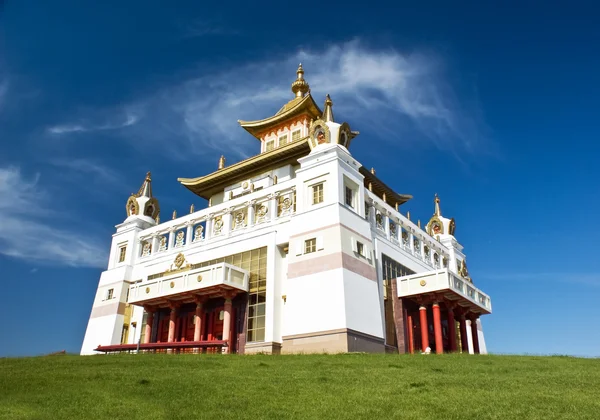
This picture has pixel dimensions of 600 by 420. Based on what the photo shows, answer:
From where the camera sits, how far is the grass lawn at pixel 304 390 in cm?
1238

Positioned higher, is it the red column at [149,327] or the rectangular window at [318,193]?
the rectangular window at [318,193]

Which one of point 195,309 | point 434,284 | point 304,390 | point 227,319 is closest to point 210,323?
point 195,309

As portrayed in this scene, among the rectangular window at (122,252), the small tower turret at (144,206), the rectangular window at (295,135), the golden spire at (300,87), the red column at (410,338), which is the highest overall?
the golden spire at (300,87)

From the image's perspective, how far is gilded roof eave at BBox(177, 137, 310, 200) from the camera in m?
40.3

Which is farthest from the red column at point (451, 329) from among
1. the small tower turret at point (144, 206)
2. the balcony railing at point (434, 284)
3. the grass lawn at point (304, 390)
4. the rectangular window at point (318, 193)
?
the small tower turret at point (144, 206)

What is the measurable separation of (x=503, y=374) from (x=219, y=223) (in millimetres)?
23772

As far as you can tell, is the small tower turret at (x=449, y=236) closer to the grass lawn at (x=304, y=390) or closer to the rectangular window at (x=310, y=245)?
the rectangular window at (x=310, y=245)

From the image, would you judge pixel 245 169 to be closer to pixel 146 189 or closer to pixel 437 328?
pixel 146 189

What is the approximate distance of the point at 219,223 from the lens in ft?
123

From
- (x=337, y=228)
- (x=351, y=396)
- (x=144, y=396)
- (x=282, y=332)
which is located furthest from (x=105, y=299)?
(x=351, y=396)

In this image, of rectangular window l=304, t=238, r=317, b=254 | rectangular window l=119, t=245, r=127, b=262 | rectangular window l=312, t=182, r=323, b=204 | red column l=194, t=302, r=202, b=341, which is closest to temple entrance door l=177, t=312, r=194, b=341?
red column l=194, t=302, r=202, b=341

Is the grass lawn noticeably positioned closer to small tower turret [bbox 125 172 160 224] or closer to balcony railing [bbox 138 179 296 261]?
balcony railing [bbox 138 179 296 261]

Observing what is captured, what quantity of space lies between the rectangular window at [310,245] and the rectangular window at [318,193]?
2.42 meters

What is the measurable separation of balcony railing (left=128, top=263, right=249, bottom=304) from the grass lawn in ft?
36.4
